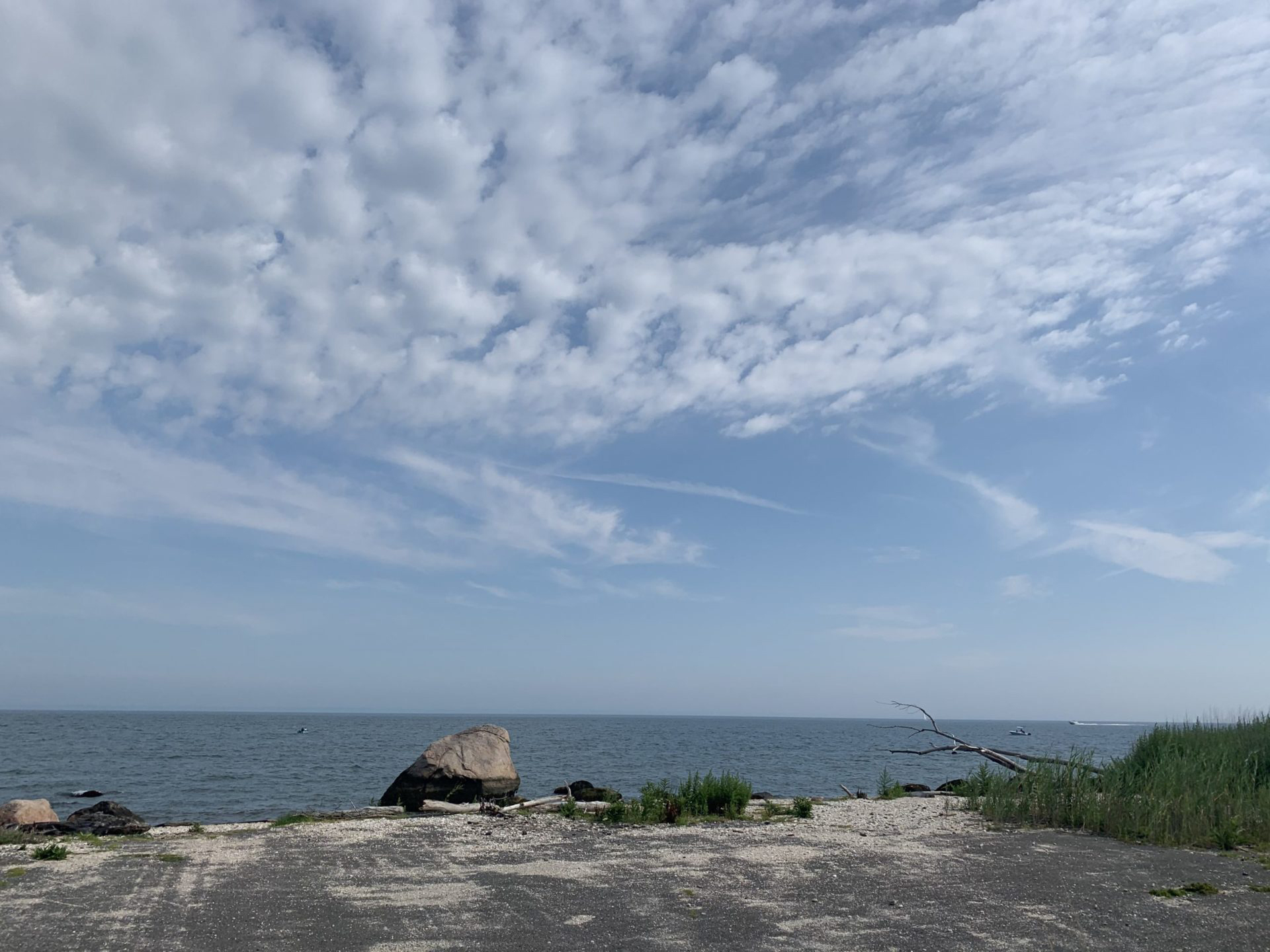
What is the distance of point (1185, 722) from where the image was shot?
800 inches

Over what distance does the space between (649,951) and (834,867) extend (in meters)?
4.42

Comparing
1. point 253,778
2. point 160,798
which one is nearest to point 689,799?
point 160,798

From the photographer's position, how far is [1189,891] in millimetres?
10078

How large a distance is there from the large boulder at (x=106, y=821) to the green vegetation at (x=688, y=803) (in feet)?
29.2

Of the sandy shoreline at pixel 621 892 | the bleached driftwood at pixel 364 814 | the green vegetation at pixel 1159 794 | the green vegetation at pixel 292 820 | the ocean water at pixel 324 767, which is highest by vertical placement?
the green vegetation at pixel 1159 794

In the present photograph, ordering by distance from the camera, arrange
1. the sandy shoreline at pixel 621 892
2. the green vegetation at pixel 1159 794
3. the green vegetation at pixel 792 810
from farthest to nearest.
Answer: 1. the green vegetation at pixel 792 810
2. the green vegetation at pixel 1159 794
3. the sandy shoreline at pixel 621 892

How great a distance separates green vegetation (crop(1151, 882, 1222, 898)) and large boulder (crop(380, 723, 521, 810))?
14.0 m

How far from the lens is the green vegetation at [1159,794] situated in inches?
540

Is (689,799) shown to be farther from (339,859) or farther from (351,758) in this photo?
(351,758)

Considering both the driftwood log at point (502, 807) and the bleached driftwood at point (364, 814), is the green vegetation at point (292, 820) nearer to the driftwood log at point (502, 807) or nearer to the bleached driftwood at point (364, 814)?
the bleached driftwood at point (364, 814)

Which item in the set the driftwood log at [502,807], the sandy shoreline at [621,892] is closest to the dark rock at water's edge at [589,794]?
the driftwood log at [502,807]

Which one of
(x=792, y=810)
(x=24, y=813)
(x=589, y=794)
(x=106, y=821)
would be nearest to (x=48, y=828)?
(x=24, y=813)

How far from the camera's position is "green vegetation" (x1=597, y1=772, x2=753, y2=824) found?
15789mm

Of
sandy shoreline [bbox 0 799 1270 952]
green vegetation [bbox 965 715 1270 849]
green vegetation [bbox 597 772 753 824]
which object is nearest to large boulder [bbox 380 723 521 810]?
green vegetation [bbox 597 772 753 824]
